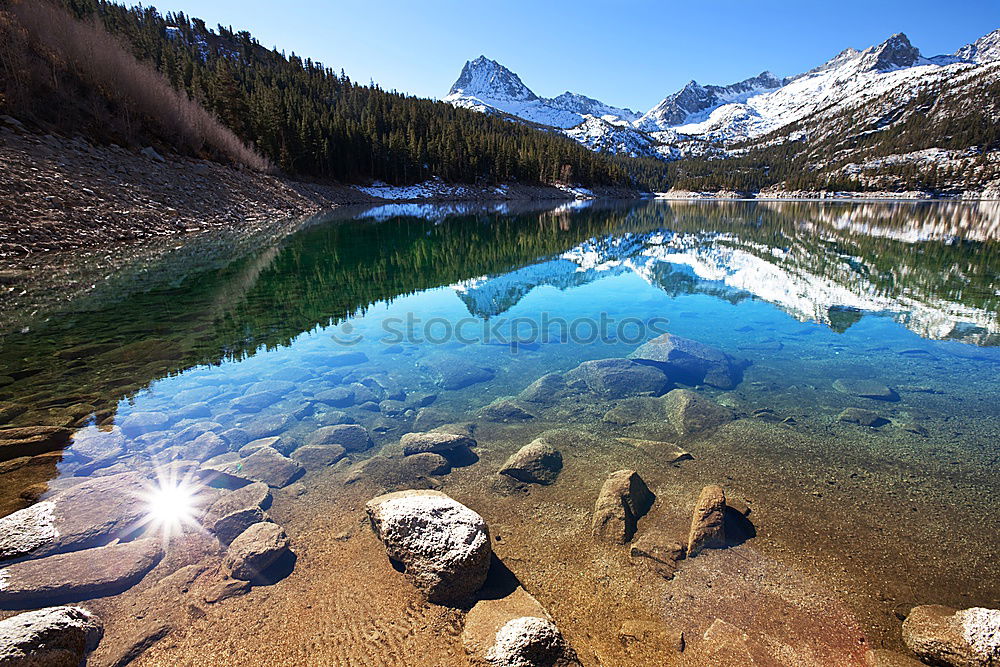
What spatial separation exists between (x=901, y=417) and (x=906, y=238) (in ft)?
141

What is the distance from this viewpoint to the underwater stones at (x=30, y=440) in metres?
6.83

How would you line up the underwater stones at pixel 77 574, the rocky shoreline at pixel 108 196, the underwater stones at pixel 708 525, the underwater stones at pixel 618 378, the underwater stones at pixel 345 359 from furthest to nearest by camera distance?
the rocky shoreline at pixel 108 196, the underwater stones at pixel 345 359, the underwater stones at pixel 618 378, the underwater stones at pixel 708 525, the underwater stones at pixel 77 574

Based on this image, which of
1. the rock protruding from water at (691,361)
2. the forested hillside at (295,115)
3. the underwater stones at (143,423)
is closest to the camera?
the underwater stones at (143,423)

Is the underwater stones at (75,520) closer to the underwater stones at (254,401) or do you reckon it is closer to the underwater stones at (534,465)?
the underwater stones at (254,401)

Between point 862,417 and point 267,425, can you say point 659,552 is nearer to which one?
point 862,417

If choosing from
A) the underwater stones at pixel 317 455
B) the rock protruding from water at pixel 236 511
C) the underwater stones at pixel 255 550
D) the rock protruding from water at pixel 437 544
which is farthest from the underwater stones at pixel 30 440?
the rock protruding from water at pixel 437 544

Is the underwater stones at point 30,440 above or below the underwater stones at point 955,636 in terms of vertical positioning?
above

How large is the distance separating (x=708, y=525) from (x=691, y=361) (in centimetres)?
667

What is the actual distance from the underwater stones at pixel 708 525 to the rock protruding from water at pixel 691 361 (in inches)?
204

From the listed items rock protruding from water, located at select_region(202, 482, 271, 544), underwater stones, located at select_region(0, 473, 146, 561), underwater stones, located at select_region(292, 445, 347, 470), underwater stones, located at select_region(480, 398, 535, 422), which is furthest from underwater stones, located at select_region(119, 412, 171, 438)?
underwater stones, located at select_region(480, 398, 535, 422)

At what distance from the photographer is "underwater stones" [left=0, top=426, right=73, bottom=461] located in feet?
22.4

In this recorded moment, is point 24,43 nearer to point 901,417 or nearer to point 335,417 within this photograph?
point 335,417

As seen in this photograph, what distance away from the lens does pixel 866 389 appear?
9.82 meters

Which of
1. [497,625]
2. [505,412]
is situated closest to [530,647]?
[497,625]
